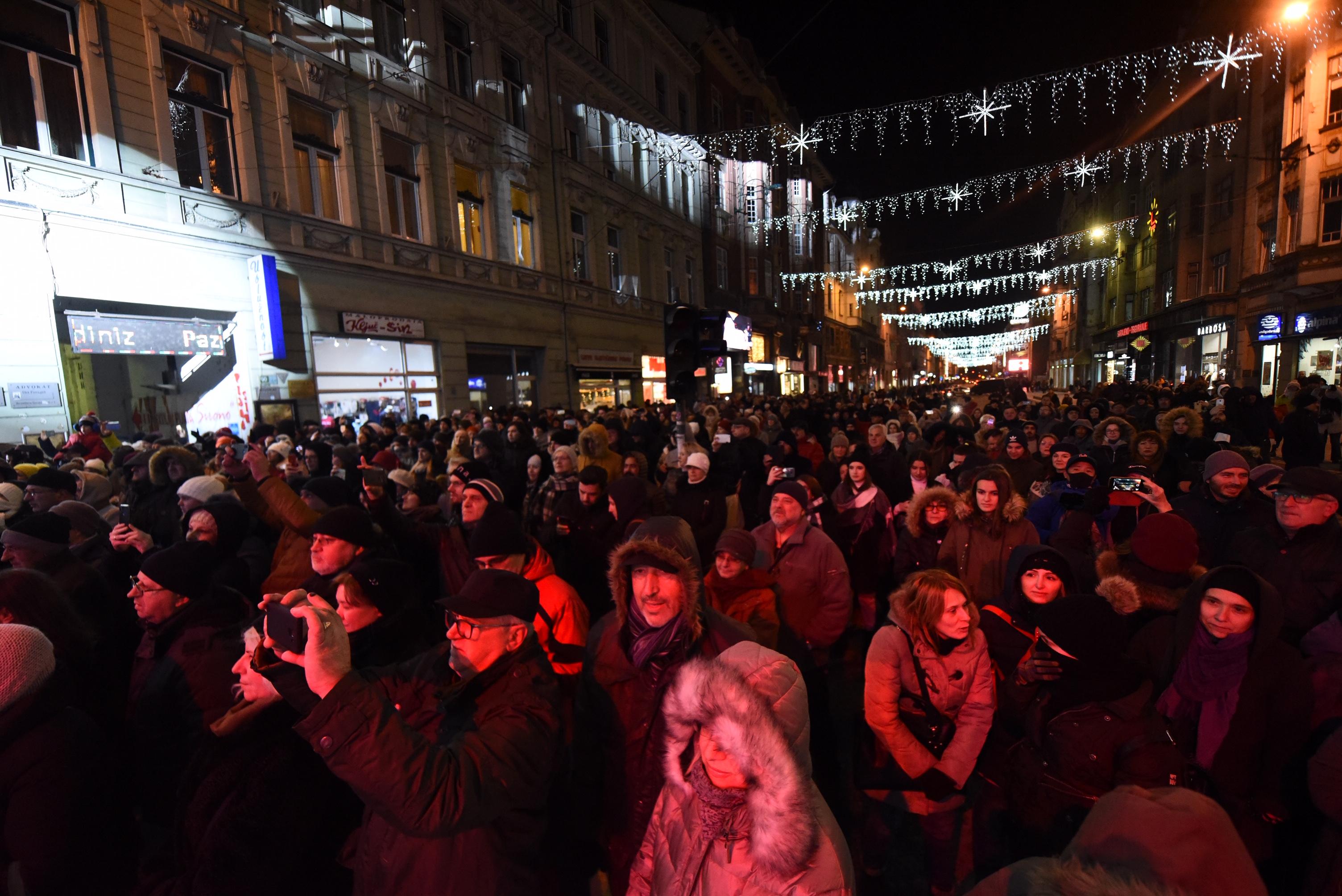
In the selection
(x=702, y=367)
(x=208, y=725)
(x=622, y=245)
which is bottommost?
(x=208, y=725)

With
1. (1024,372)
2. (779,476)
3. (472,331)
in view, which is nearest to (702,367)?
(779,476)

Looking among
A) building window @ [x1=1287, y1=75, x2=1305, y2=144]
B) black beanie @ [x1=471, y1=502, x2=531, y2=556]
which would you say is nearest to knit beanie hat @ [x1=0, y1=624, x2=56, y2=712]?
black beanie @ [x1=471, y1=502, x2=531, y2=556]

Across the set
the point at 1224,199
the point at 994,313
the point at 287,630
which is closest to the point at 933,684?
the point at 287,630

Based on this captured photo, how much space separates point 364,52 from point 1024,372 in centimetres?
5158

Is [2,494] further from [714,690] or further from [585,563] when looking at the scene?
[714,690]

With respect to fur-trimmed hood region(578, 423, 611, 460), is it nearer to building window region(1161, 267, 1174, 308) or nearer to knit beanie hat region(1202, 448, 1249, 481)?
knit beanie hat region(1202, 448, 1249, 481)

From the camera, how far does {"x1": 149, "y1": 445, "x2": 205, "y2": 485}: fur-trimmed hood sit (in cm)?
520

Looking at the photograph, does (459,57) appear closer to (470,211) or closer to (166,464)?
(470,211)

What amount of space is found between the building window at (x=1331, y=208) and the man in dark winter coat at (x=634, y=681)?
28057mm

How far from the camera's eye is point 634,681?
2.25m

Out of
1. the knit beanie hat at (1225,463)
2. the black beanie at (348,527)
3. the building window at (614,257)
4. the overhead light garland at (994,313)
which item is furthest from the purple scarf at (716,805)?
the overhead light garland at (994,313)

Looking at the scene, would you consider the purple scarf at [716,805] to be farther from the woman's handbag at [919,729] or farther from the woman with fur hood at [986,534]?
the woman with fur hood at [986,534]

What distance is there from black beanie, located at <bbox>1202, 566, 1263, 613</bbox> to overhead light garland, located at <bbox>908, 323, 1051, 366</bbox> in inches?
2572

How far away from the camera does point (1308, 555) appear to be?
10.2 ft
